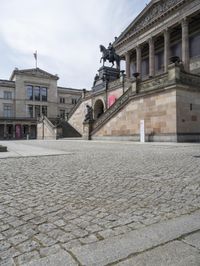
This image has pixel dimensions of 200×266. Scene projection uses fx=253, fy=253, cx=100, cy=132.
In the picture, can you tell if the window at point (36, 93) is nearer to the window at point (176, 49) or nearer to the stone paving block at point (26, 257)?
the window at point (176, 49)

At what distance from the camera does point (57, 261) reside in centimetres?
209

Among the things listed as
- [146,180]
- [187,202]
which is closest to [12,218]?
[187,202]

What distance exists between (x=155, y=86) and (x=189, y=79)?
268 centimetres

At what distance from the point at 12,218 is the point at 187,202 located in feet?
8.25

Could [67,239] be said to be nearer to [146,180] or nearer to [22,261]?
[22,261]

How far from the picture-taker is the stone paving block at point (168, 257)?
6.72ft

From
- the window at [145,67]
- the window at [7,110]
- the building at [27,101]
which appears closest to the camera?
the window at [145,67]

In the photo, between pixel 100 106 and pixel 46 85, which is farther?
pixel 46 85

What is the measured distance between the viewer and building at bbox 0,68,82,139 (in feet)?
223

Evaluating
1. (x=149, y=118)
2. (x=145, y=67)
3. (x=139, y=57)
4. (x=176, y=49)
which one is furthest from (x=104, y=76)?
(x=149, y=118)

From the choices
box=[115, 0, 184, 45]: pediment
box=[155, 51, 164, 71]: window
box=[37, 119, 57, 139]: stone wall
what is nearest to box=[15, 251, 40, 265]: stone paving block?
box=[37, 119, 57, 139]: stone wall

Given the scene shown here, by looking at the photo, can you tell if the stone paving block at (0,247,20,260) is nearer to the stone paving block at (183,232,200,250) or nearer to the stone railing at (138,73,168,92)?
the stone paving block at (183,232,200,250)

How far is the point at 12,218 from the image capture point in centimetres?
317

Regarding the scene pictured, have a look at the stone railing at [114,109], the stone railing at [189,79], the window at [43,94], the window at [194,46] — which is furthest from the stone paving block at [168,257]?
the window at [43,94]
